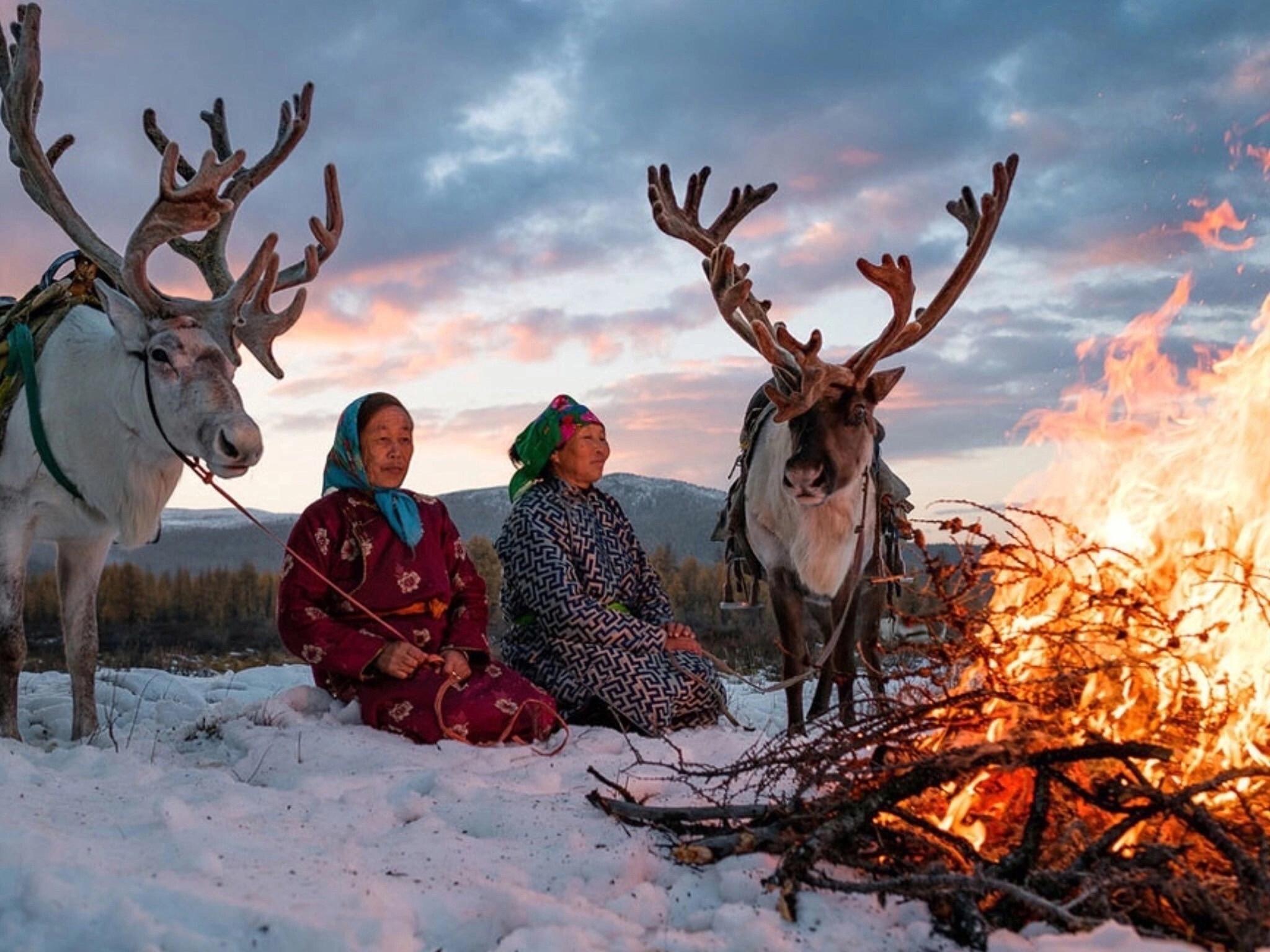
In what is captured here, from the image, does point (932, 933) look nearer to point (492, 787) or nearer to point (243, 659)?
point (492, 787)

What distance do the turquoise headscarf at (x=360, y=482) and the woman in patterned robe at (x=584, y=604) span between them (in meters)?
0.52

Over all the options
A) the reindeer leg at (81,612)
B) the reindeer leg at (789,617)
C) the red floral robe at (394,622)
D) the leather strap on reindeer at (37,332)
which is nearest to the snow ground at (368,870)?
the red floral robe at (394,622)

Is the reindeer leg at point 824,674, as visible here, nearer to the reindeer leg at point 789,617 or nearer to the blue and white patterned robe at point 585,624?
the reindeer leg at point 789,617

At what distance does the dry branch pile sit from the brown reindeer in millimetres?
1985

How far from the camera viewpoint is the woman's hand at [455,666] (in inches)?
194

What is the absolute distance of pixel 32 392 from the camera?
494 centimetres

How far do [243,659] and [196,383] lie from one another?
25.7 ft

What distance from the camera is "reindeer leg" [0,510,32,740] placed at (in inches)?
191

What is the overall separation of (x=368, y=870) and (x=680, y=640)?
9.45 feet

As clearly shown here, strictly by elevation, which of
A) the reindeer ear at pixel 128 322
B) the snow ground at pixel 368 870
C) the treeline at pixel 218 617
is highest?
the reindeer ear at pixel 128 322

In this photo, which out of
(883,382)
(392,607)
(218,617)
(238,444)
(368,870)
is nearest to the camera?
(368,870)

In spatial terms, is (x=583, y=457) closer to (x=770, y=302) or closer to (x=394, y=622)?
(x=394, y=622)

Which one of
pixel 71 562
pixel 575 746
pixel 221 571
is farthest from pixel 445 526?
pixel 221 571

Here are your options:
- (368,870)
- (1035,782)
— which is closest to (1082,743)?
(1035,782)
